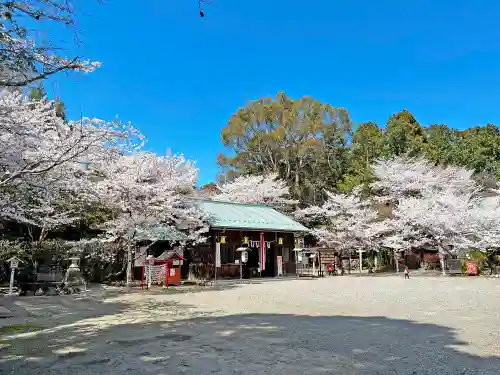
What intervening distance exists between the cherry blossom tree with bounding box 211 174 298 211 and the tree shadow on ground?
26.0 meters

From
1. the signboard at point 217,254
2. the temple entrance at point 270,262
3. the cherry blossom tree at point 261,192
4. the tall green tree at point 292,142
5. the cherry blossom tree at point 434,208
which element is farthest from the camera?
the tall green tree at point 292,142

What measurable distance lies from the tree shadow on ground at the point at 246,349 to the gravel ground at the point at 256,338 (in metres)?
0.01

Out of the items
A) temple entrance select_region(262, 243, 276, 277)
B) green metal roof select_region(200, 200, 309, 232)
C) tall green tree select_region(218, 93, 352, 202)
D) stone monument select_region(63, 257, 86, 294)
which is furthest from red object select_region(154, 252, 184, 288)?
tall green tree select_region(218, 93, 352, 202)

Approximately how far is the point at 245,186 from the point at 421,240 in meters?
15.6

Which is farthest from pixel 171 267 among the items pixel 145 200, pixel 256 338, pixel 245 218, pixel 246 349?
pixel 246 349

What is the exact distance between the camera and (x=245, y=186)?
114 feet

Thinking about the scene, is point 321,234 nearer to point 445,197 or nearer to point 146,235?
point 445,197

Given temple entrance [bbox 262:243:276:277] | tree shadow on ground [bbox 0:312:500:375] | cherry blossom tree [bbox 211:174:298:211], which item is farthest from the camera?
cherry blossom tree [bbox 211:174:298:211]

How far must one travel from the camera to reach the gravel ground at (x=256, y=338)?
4.61 meters

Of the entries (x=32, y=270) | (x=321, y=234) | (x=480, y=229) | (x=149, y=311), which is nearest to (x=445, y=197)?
(x=480, y=229)

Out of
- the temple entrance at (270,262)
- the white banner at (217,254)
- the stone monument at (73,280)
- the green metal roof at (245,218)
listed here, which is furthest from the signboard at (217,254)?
the stone monument at (73,280)

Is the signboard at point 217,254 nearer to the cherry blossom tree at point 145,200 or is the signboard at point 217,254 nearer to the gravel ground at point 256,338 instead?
the cherry blossom tree at point 145,200

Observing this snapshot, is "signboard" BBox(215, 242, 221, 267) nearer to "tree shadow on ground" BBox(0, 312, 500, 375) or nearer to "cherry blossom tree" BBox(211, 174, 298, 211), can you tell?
"tree shadow on ground" BBox(0, 312, 500, 375)

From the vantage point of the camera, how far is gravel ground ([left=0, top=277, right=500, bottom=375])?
4.61m
